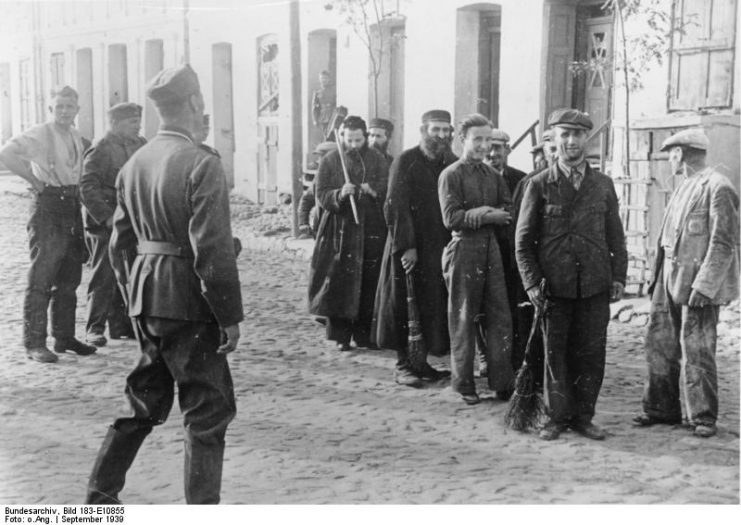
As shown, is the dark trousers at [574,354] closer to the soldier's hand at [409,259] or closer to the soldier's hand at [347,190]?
the soldier's hand at [409,259]

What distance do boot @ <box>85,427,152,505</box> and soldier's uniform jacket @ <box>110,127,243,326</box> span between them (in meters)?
0.50

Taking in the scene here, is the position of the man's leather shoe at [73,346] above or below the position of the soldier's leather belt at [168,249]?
below

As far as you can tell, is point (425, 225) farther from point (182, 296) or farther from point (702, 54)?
point (702, 54)

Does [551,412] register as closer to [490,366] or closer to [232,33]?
[490,366]

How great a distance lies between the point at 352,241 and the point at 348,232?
8 centimetres

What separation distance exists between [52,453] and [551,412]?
8.89ft

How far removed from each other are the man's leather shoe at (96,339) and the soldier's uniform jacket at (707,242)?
4.41 meters

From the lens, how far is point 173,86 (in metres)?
3.82

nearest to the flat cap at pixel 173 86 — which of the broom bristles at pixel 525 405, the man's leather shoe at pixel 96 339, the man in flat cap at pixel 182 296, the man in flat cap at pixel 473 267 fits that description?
the man in flat cap at pixel 182 296

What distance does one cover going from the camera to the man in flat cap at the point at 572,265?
16.9ft

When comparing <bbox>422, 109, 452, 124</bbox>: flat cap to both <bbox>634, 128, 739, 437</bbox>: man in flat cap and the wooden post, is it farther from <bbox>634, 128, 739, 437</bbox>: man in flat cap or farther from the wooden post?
the wooden post

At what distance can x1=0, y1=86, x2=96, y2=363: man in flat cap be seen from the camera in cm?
698

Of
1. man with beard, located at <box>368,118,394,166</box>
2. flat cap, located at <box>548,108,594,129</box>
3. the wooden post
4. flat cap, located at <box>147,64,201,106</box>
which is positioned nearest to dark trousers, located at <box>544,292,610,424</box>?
flat cap, located at <box>548,108,594,129</box>

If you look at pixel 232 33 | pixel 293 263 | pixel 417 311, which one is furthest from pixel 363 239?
pixel 232 33
